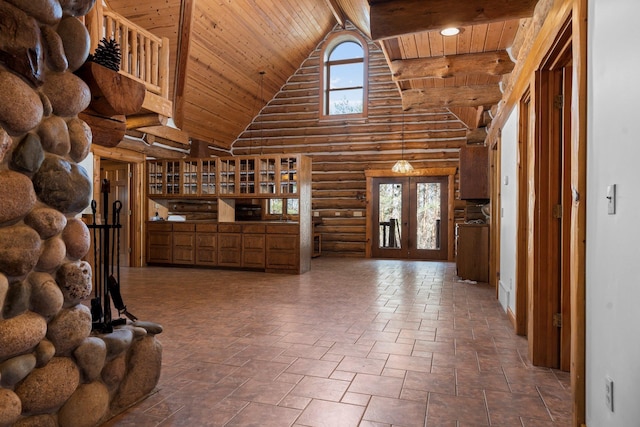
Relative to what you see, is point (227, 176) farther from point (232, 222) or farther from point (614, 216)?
point (614, 216)

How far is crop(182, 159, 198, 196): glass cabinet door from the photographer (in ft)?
28.8

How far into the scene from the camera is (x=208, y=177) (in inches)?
344

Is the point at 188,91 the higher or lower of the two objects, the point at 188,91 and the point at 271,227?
the higher

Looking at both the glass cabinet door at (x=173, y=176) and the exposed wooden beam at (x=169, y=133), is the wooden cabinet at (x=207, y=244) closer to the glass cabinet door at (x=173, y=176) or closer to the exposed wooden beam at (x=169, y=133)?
the glass cabinet door at (x=173, y=176)

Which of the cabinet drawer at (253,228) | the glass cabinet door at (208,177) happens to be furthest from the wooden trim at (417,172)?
the glass cabinet door at (208,177)

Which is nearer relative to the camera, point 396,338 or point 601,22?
point 601,22

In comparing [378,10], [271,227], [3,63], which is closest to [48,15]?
[3,63]

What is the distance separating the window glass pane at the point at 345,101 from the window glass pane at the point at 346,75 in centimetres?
18

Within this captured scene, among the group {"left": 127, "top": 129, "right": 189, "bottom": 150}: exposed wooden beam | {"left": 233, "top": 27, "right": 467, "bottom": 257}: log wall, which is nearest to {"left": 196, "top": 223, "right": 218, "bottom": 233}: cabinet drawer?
{"left": 127, "top": 129, "right": 189, "bottom": 150}: exposed wooden beam

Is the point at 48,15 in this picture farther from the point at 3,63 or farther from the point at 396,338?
the point at 396,338

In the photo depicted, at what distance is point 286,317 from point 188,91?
5.82 m

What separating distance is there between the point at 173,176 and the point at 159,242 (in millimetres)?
1411

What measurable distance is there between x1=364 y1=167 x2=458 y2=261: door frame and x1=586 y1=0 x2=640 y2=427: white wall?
8231mm

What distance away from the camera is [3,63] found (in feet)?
5.83
